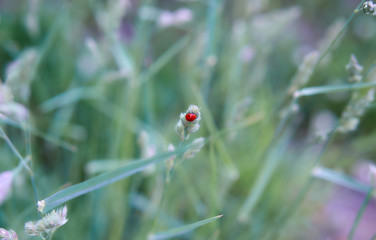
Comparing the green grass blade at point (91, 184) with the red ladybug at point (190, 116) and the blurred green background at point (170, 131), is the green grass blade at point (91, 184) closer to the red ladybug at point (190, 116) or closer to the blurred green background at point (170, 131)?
the red ladybug at point (190, 116)

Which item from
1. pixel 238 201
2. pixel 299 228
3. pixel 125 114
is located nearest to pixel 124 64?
pixel 125 114

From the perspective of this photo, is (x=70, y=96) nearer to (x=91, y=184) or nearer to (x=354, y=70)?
(x=91, y=184)

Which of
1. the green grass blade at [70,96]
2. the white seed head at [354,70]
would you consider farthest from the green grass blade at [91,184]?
the green grass blade at [70,96]

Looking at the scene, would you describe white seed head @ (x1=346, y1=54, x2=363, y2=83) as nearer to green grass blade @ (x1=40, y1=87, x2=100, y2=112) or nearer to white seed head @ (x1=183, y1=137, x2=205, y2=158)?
white seed head @ (x1=183, y1=137, x2=205, y2=158)

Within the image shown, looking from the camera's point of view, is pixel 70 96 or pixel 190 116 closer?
pixel 190 116

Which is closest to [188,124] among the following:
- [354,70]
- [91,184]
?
[91,184]

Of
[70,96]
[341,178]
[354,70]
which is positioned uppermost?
[70,96]

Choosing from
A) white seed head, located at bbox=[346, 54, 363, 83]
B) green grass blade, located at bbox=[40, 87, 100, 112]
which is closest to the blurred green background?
green grass blade, located at bbox=[40, 87, 100, 112]

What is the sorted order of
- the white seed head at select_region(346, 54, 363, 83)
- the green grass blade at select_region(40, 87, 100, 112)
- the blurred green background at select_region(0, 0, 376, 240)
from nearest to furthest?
1. the white seed head at select_region(346, 54, 363, 83)
2. the blurred green background at select_region(0, 0, 376, 240)
3. the green grass blade at select_region(40, 87, 100, 112)

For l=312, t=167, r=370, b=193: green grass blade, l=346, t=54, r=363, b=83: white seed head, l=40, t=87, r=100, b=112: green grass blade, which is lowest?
l=312, t=167, r=370, b=193: green grass blade
